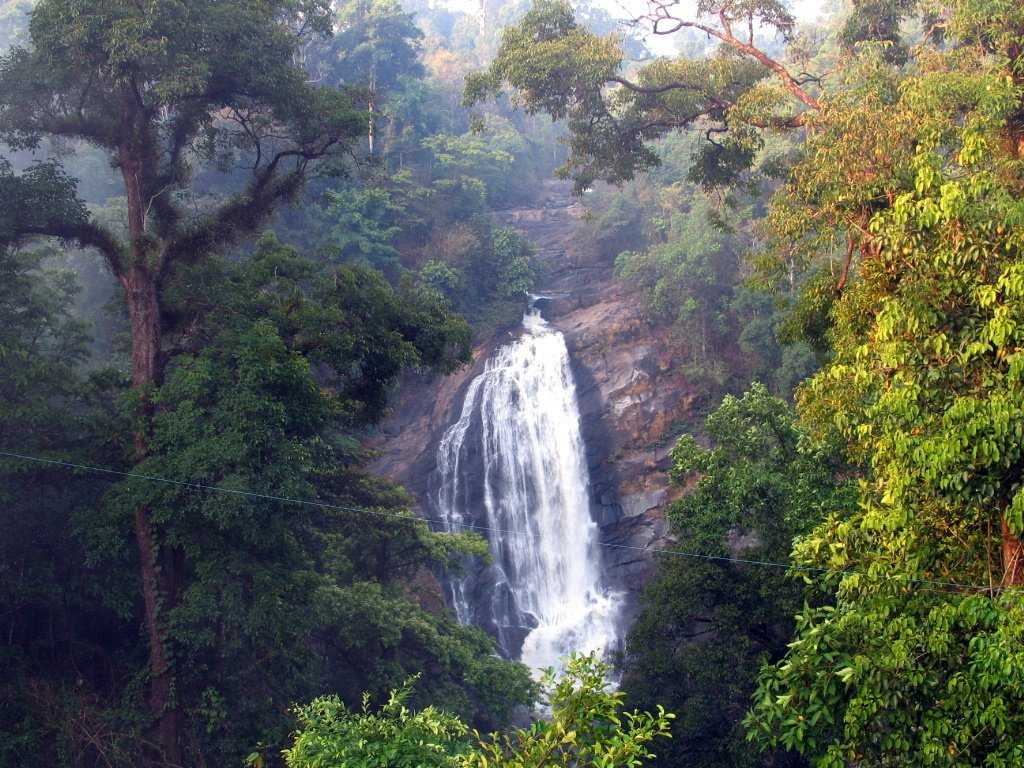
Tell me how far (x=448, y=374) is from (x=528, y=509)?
30.5 feet

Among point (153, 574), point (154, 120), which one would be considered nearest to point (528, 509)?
point (153, 574)

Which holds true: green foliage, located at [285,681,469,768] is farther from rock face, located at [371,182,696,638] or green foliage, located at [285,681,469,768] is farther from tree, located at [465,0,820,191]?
rock face, located at [371,182,696,638]

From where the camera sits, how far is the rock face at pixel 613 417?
20953 millimetres

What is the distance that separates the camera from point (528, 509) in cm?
2148

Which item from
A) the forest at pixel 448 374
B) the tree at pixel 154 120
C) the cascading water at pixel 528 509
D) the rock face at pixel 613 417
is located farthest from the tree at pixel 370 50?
the tree at pixel 154 120

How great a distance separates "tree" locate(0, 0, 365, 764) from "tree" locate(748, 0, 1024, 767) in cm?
775

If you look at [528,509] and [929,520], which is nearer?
[929,520]

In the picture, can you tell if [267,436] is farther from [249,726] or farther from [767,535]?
[767,535]

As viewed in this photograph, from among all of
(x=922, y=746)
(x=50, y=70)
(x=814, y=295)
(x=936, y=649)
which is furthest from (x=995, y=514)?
(x=50, y=70)

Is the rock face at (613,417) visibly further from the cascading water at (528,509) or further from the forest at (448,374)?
the forest at (448,374)

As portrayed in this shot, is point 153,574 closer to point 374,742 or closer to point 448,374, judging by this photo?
point 448,374

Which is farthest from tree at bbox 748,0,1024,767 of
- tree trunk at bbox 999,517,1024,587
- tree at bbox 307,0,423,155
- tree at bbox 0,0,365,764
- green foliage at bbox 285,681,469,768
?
tree at bbox 307,0,423,155

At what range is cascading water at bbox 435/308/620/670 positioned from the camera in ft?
66.6

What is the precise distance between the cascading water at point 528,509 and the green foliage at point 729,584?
832cm
